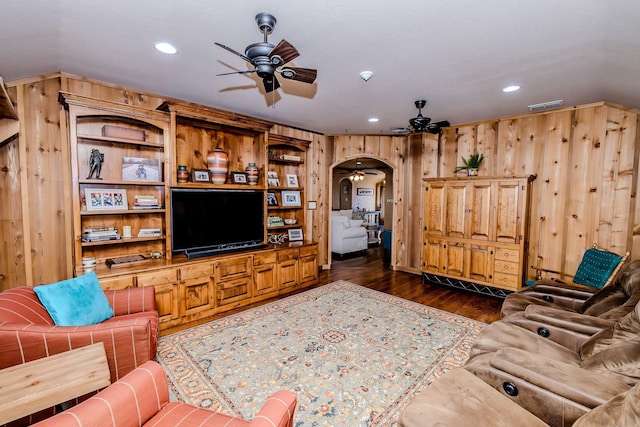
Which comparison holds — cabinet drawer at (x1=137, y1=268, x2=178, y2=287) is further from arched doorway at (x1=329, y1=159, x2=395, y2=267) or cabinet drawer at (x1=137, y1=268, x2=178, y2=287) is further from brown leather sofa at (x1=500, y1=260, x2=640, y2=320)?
arched doorway at (x1=329, y1=159, x2=395, y2=267)

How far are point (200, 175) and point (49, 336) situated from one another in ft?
8.05

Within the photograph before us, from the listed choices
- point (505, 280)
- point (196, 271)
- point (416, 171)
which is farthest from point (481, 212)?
point (196, 271)

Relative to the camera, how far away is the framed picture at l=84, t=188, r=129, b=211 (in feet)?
10.1

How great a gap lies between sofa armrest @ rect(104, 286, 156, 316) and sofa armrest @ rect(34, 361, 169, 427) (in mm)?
1410

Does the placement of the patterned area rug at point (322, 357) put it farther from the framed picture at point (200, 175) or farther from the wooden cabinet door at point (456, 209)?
the framed picture at point (200, 175)

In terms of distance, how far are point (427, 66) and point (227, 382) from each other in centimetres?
324

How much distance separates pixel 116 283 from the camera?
2.84 m

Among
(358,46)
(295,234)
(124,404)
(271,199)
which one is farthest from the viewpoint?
(295,234)

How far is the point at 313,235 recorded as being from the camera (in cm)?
557

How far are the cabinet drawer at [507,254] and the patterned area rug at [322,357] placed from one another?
1280 millimetres

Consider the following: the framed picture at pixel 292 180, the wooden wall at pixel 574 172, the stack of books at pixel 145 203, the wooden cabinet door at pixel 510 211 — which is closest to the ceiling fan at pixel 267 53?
the stack of books at pixel 145 203

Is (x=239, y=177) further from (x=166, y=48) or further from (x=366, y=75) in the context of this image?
(x=366, y=75)

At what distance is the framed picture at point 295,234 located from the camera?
496 cm

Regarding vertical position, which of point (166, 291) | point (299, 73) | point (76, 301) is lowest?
point (166, 291)
